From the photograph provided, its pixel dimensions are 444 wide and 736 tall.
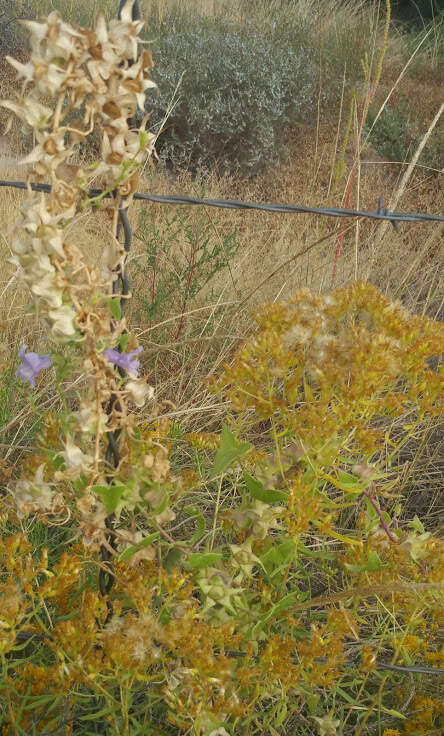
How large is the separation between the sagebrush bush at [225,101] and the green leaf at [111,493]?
3880 mm

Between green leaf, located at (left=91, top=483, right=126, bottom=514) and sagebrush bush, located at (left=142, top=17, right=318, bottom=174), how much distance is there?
388 centimetres

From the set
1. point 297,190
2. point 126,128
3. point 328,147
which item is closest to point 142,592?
point 126,128

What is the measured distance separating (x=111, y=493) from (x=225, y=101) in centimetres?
455

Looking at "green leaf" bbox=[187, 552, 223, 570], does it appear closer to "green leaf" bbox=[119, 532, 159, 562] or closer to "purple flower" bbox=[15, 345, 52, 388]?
"green leaf" bbox=[119, 532, 159, 562]

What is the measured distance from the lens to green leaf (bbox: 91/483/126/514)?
671 mm

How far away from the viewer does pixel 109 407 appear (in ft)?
2.52

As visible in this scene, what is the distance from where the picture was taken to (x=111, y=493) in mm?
675

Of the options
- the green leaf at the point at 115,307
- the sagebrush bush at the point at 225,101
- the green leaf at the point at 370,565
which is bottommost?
the sagebrush bush at the point at 225,101

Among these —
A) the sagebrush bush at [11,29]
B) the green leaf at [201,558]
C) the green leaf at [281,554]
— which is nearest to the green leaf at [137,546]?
the green leaf at [201,558]

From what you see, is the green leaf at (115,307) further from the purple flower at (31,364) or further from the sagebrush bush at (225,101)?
the sagebrush bush at (225,101)

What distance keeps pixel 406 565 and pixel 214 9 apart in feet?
23.5

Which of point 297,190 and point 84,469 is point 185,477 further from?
point 297,190

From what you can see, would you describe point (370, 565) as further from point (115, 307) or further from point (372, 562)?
point (115, 307)

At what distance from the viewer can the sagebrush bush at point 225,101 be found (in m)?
4.48
